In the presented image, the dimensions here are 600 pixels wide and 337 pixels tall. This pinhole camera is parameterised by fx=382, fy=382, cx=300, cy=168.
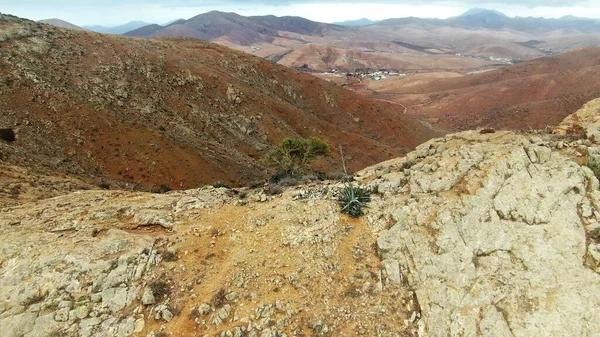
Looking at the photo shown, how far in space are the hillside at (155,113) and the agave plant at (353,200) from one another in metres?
24.5

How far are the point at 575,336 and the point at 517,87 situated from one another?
121 meters

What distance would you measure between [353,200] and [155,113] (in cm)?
4003

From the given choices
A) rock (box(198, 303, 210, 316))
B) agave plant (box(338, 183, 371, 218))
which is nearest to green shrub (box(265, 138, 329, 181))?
agave plant (box(338, 183, 371, 218))

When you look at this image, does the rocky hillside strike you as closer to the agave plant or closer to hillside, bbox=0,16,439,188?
the agave plant

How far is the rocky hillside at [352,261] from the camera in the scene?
11383 mm

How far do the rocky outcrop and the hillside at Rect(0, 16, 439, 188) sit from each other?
91.2 ft

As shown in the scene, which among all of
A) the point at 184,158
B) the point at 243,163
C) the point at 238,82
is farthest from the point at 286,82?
the point at 184,158

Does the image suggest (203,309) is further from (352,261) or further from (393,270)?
(393,270)

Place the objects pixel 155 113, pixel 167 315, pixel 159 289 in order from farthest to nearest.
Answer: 1. pixel 155 113
2. pixel 159 289
3. pixel 167 315

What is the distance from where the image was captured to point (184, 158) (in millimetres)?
42125

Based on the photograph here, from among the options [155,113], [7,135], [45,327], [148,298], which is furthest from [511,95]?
[45,327]

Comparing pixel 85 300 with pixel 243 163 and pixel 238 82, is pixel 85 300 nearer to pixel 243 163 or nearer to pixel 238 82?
pixel 243 163

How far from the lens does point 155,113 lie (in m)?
48.8

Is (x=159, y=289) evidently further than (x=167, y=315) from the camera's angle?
Yes
